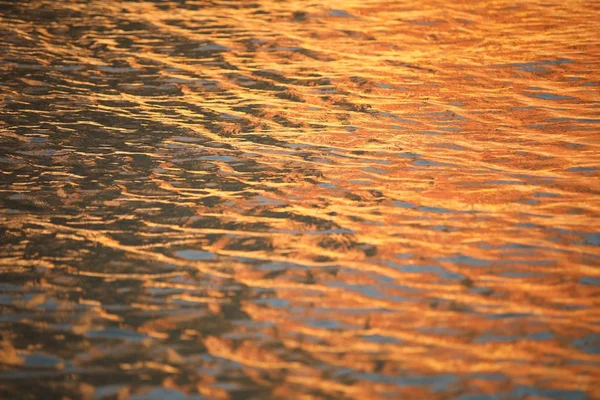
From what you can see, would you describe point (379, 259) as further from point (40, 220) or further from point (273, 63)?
point (273, 63)

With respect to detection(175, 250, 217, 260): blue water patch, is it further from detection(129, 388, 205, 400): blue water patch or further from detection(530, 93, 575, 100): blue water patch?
detection(530, 93, 575, 100): blue water patch

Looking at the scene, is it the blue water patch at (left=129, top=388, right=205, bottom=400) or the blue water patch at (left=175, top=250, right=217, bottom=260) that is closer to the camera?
the blue water patch at (left=129, top=388, right=205, bottom=400)

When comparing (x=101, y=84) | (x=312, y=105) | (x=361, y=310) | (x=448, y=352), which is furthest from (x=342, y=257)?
(x=101, y=84)

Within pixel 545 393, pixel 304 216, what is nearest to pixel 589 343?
pixel 545 393

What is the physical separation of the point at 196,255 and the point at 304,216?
65cm

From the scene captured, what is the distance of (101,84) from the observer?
6594 mm

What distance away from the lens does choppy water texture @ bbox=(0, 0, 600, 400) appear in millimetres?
3008

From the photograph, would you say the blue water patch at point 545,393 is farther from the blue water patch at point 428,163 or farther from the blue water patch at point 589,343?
the blue water patch at point 428,163

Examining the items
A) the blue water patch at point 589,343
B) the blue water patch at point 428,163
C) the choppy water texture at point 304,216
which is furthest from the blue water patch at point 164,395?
the blue water patch at point 428,163

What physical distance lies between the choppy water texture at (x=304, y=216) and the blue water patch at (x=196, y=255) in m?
0.04

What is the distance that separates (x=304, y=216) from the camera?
4.23m

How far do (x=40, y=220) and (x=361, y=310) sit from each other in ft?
6.05

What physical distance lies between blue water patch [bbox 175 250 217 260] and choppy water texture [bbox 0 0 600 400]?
0.04 meters

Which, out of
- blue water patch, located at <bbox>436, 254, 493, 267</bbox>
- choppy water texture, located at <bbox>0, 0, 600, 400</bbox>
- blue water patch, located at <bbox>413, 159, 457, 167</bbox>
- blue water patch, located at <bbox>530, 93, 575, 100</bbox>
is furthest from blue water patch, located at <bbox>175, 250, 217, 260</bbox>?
blue water patch, located at <bbox>530, 93, 575, 100</bbox>
